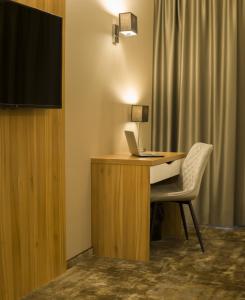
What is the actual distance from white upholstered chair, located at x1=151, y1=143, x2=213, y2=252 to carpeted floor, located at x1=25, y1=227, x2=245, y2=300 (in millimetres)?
254

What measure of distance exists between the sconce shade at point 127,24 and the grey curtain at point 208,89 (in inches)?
33.2

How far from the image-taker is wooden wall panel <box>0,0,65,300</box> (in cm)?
238

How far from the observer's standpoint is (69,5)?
9.87ft

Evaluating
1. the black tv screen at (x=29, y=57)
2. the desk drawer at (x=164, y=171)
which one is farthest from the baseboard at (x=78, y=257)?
the black tv screen at (x=29, y=57)

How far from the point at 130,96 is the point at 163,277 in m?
1.80

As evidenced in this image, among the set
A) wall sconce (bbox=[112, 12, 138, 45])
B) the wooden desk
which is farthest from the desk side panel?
wall sconce (bbox=[112, 12, 138, 45])

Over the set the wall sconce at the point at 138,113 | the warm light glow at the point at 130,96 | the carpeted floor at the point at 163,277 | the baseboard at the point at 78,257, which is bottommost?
the carpeted floor at the point at 163,277

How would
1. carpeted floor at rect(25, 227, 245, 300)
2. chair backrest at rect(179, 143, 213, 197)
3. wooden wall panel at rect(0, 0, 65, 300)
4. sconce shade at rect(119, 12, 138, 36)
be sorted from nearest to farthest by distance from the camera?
wooden wall panel at rect(0, 0, 65, 300)
carpeted floor at rect(25, 227, 245, 300)
chair backrest at rect(179, 143, 213, 197)
sconce shade at rect(119, 12, 138, 36)

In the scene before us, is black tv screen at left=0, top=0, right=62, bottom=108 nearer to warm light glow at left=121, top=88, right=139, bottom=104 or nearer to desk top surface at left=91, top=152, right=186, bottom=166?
desk top surface at left=91, top=152, right=186, bottom=166

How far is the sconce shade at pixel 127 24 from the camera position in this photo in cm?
369

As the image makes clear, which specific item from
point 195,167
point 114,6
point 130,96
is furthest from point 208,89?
point 114,6

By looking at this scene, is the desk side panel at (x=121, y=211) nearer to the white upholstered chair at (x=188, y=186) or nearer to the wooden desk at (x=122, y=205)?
the wooden desk at (x=122, y=205)

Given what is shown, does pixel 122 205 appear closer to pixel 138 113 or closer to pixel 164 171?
pixel 164 171

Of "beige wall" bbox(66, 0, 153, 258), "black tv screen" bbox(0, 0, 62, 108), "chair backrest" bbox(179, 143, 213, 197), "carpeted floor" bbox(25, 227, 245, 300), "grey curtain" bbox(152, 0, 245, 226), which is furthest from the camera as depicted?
"grey curtain" bbox(152, 0, 245, 226)
